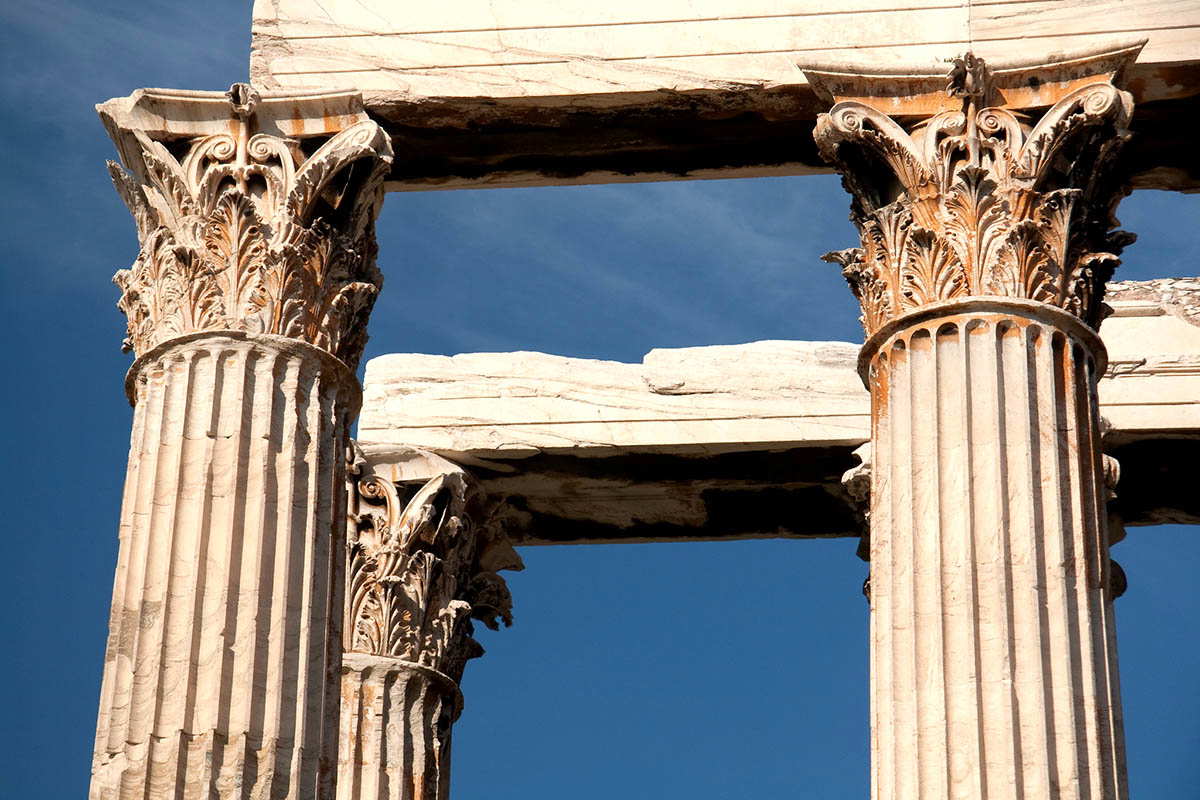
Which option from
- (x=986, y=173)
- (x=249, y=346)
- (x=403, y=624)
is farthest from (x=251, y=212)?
(x=403, y=624)

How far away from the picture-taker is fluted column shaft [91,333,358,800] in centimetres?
2145

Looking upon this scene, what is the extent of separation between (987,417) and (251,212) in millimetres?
6551

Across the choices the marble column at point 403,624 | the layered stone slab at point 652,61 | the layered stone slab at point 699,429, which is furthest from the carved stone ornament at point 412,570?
the layered stone slab at point 652,61

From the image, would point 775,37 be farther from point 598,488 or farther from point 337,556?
point 598,488

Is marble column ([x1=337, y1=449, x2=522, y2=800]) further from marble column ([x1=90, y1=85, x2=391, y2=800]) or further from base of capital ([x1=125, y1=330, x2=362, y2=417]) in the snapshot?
base of capital ([x1=125, y1=330, x2=362, y2=417])

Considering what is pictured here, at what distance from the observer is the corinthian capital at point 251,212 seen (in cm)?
2366

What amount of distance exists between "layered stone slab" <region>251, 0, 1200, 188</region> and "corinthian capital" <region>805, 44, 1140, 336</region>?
15.1 inches

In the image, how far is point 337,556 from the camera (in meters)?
23.0

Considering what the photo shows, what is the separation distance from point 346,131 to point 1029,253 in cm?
596

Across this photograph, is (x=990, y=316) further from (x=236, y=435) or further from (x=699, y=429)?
(x=699, y=429)

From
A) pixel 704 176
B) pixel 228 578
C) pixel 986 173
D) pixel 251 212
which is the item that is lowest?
pixel 228 578

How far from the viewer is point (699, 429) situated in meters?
33.0

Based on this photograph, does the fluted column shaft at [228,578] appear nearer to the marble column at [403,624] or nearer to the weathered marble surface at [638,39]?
the weathered marble surface at [638,39]

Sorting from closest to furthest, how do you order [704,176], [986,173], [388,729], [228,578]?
[228,578], [986,173], [704,176], [388,729]
